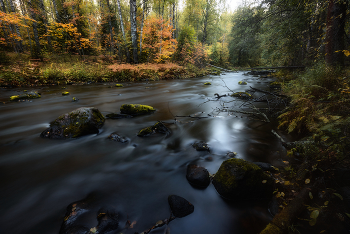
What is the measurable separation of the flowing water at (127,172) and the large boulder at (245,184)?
0.42 ft

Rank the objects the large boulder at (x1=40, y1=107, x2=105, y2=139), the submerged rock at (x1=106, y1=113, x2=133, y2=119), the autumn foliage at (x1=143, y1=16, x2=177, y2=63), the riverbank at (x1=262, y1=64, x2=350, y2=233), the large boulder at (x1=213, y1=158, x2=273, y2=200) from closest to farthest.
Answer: the riverbank at (x1=262, y1=64, x2=350, y2=233)
the large boulder at (x1=213, y1=158, x2=273, y2=200)
the large boulder at (x1=40, y1=107, x2=105, y2=139)
the submerged rock at (x1=106, y1=113, x2=133, y2=119)
the autumn foliage at (x1=143, y1=16, x2=177, y2=63)

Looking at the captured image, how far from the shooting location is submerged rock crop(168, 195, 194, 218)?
6.92 ft

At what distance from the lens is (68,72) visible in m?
12.8

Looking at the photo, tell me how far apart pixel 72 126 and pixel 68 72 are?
11.5m

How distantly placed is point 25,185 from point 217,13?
38.4 m

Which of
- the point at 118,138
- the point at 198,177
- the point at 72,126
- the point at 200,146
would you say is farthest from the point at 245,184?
the point at 72,126

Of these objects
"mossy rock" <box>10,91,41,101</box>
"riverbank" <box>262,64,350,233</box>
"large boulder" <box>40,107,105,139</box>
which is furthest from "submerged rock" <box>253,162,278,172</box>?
"mossy rock" <box>10,91,41,101</box>

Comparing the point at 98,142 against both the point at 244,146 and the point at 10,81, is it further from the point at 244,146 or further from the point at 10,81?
the point at 10,81

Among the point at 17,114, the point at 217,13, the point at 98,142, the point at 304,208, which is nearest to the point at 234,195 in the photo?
the point at 304,208

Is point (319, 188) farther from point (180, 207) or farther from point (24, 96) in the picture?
point (24, 96)

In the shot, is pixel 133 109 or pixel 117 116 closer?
pixel 117 116

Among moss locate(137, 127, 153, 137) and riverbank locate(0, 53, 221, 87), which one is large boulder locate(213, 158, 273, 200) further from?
riverbank locate(0, 53, 221, 87)

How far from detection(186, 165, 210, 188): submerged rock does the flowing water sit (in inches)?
4.1

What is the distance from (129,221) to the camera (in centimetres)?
203
